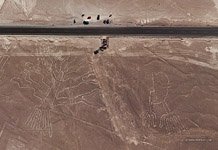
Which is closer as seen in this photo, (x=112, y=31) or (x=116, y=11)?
(x=112, y=31)

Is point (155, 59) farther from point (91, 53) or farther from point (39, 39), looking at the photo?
point (39, 39)

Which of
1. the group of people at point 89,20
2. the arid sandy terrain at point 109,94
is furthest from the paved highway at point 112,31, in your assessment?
the arid sandy terrain at point 109,94

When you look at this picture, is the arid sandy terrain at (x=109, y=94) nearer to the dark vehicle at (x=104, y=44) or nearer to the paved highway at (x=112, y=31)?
the dark vehicle at (x=104, y=44)

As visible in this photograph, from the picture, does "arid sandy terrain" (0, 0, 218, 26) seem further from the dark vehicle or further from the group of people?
the dark vehicle

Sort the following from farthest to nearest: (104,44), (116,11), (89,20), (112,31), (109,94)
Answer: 1. (116,11)
2. (89,20)
3. (112,31)
4. (104,44)
5. (109,94)

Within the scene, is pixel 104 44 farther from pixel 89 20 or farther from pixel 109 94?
pixel 109 94

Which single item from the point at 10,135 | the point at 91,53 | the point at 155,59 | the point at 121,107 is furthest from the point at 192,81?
the point at 10,135

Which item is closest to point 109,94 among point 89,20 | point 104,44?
point 104,44
